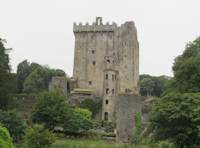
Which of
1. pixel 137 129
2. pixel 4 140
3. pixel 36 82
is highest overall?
pixel 36 82

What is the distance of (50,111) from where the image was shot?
176 feet

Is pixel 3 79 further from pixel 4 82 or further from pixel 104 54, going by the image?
pixel 104 54

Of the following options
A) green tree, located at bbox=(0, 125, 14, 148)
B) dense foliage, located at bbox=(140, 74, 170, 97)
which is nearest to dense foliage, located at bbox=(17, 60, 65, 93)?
dense foliage, located at bbox=(140, 74, 170, 97)

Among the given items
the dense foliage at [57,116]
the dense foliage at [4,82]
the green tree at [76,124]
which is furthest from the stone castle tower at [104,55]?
the dense foliage at [4,82]

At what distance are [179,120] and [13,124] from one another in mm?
17040

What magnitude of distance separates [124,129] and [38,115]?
877 centimetres

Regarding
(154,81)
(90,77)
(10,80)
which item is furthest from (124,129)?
(154,81)

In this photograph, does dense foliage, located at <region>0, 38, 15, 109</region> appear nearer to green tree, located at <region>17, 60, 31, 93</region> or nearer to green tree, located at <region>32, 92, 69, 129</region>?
green tree, located at <region>32, 92, 69, 129</region>

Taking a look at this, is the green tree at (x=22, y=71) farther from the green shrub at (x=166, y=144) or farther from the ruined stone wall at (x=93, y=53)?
the green shrub at (x=166, y=144)

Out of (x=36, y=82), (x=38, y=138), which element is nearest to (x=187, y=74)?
(x=38, y=138)

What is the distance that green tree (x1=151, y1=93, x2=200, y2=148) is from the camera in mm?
37344

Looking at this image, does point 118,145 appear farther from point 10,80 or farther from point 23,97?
point 23,97

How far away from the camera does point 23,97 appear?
78500 mm

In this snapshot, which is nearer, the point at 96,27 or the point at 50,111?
the point at 50,111
